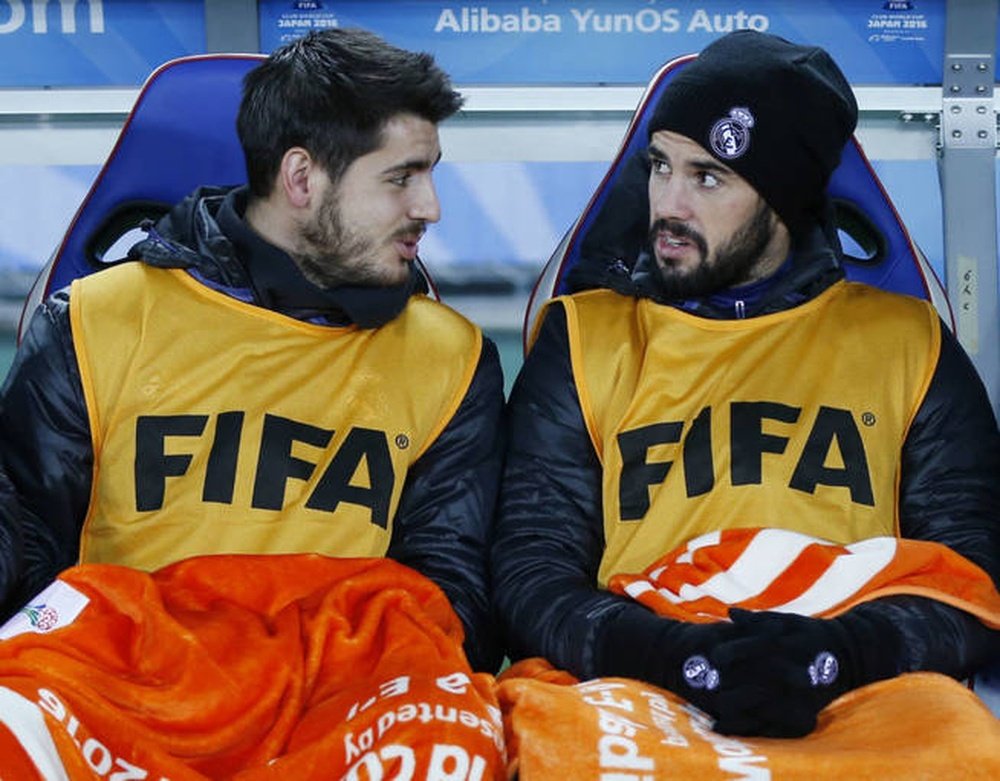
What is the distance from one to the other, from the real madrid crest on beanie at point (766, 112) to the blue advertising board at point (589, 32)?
763mm

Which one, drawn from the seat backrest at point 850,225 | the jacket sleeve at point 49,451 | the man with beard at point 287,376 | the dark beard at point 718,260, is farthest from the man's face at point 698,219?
the jacket sleeve at point 49,451

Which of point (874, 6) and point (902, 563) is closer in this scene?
point (902, 563)

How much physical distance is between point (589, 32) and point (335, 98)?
3.03 ft

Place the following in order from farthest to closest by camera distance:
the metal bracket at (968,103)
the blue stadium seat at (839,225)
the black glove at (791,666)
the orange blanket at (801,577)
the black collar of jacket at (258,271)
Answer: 1. the metal bracket at (968,103)
2. the blue stadium seat at (839,225)
3. the black collar of jacket at (258,271)
4. the orange blanket at (801,577)
5. the black glove at (791,666)

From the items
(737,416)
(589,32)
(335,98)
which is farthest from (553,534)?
(589,32)

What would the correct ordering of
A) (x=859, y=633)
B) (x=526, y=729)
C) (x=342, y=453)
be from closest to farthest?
1. (x=526, y=729)
2. (x=859, y=633)
3. (x=342, y=453)

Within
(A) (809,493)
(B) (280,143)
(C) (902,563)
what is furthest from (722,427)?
(B) (280,143)

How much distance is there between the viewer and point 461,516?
6.87 feet

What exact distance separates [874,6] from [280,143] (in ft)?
4.06

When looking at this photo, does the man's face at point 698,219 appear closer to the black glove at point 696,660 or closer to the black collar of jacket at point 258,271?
the black collar of jacket at point 258,271

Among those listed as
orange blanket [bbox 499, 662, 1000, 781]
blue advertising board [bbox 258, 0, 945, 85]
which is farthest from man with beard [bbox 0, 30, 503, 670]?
blue advertising board [bbox 258, 0, 945, 85]

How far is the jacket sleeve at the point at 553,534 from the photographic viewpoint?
1.88 metres

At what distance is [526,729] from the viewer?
162cm

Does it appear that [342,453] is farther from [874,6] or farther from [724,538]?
[874,6]
